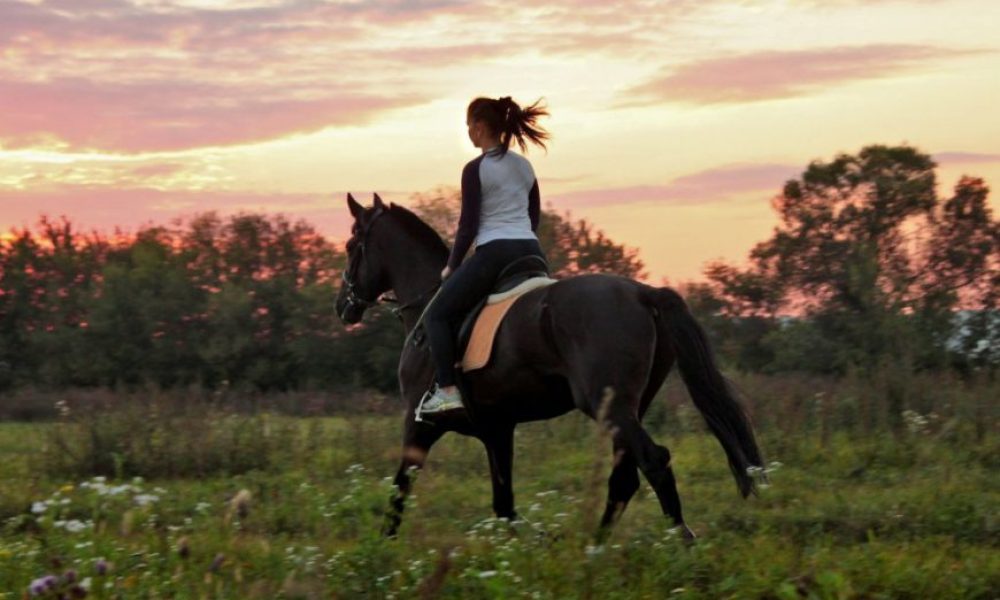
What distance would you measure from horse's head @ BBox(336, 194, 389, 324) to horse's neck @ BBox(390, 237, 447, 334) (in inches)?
7.0

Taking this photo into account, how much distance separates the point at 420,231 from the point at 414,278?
0.38 metres

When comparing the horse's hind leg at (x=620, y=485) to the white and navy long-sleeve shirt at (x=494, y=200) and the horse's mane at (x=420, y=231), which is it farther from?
the horse's mane at (x=420, y=231)

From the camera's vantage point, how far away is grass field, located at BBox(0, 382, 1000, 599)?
19.4 ft

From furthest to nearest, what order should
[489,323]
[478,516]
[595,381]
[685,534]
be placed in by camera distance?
[478,516]
[489,323]
[595,381]
[685,534]

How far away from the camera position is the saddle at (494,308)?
7953mm

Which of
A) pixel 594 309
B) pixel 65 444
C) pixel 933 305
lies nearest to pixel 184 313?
pixel 933 305

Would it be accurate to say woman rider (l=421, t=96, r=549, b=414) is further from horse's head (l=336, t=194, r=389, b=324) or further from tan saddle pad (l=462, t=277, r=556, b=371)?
horse's head (l=336, t=194, r=389, b=324)

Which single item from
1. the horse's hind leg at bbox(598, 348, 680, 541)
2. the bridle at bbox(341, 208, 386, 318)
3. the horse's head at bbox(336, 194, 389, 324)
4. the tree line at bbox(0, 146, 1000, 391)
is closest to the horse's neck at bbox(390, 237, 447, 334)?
the horse's head at bbox(336, 194, 389, 324)

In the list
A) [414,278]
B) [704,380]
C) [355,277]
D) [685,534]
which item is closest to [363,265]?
[355,277]

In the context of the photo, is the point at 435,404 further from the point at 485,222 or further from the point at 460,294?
the point at 485,222

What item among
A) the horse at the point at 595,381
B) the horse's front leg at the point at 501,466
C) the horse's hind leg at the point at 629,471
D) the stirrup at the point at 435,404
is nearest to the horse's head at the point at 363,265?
the horse at the point at 595,381

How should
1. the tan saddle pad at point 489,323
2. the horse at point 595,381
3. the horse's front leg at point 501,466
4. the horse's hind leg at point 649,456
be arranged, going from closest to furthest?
the horse's hind leg at point 649,456
the horse at point 595,381
the tan saddle pad at point 489,323
the horse's front leg at point 501,466

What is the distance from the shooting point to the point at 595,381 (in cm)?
725

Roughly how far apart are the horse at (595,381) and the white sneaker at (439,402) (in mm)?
58
